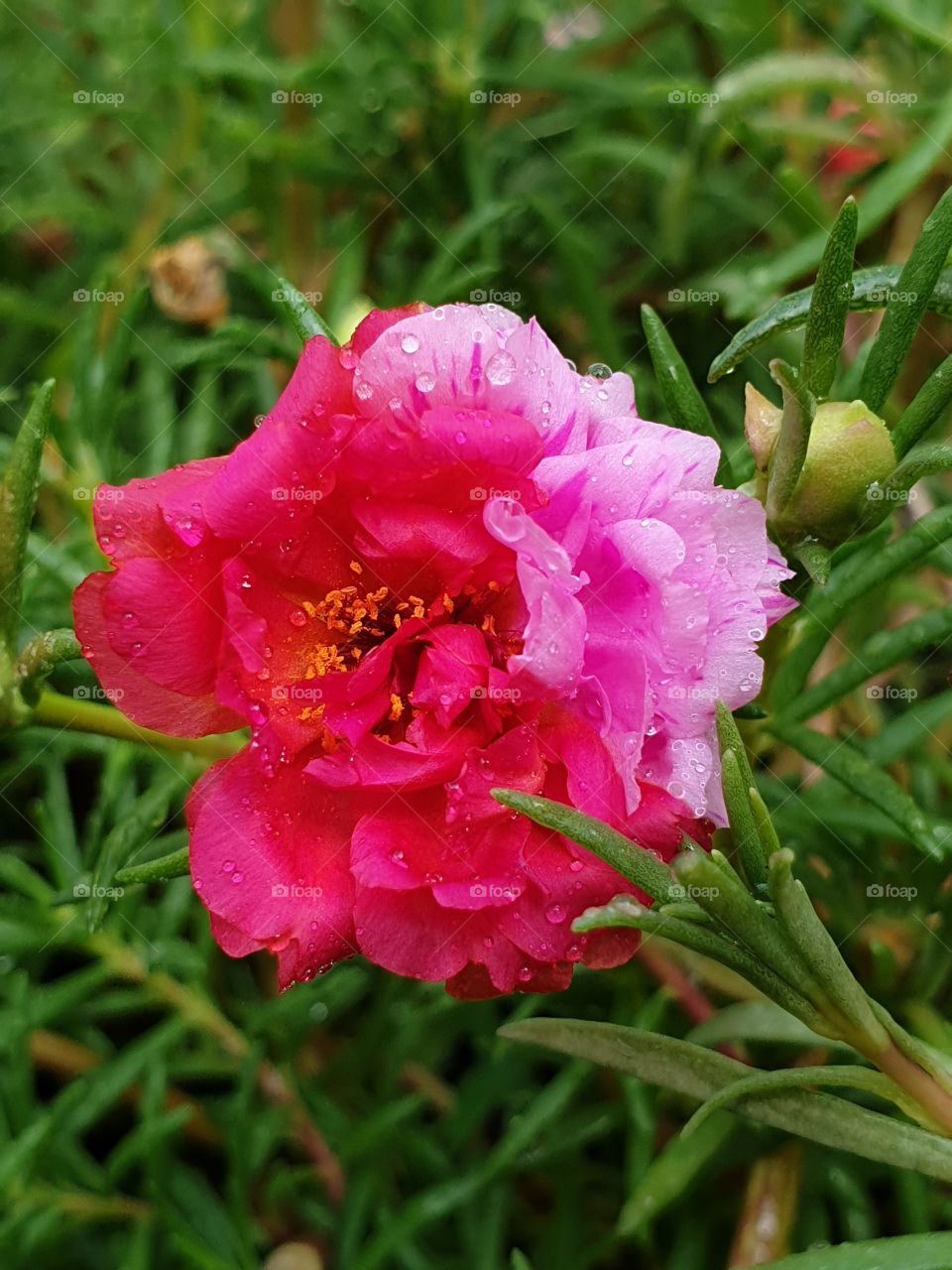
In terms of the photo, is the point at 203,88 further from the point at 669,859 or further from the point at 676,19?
the point at 669,859

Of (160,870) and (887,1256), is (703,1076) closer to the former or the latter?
(887,1256)

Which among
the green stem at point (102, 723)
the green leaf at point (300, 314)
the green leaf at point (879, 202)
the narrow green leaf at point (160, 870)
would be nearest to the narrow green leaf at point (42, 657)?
the green stem at point (102, 723)

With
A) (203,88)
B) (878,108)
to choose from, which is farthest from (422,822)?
(203,88)

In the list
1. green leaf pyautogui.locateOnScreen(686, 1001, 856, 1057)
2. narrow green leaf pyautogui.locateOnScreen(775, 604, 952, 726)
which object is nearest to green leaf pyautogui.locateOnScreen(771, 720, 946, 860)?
narrow green leaf pyautogui.locateOnScreen(775, 604, 952, 726)

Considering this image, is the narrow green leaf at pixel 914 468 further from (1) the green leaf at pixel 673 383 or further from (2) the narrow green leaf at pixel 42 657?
(2) the narrow green leaf at pixel 42 657

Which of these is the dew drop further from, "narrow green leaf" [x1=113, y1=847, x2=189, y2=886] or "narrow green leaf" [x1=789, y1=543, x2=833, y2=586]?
"narrow green leaf" [x1=113, y1=847, x2=189, y2=886]

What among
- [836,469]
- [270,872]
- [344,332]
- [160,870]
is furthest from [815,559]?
[344,332]
